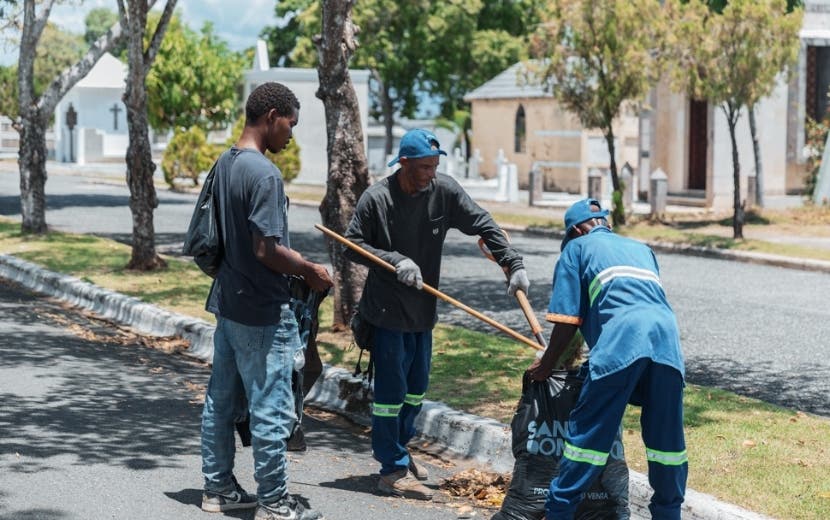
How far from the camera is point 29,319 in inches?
468

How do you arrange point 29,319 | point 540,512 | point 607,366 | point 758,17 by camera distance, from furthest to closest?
1. point 758,17
2. point 29,319
3. point 540,512
4. point 607,366

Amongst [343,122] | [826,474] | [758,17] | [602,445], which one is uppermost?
[758,17]

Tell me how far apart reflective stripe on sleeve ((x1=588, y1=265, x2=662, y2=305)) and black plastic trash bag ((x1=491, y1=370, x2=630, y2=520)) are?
503 mm

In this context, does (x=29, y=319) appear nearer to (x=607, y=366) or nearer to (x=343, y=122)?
(x=343, y=122)

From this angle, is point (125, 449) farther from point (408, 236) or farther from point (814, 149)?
point (814, 149)

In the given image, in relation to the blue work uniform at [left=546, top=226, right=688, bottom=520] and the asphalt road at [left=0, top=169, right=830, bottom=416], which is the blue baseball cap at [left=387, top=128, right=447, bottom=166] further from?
the asphalt road at [left=0, top=169, right=830, bottom=416]

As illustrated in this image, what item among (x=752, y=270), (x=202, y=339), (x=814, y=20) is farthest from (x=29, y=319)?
(x=814, y=20)

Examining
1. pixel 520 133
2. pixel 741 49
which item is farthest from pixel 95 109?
pixel 741 49

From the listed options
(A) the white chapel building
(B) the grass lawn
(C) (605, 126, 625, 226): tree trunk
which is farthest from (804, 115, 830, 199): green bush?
(A) the white chapel building

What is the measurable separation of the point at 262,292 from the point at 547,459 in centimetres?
145

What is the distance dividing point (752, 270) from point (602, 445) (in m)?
13.4

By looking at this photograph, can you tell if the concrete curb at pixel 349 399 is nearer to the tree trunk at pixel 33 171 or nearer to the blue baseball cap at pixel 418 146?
the blue baseball cap at pixel 418 146

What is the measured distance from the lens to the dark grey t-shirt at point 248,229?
5.64 metres

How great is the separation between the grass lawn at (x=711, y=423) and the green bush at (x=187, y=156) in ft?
74.3
